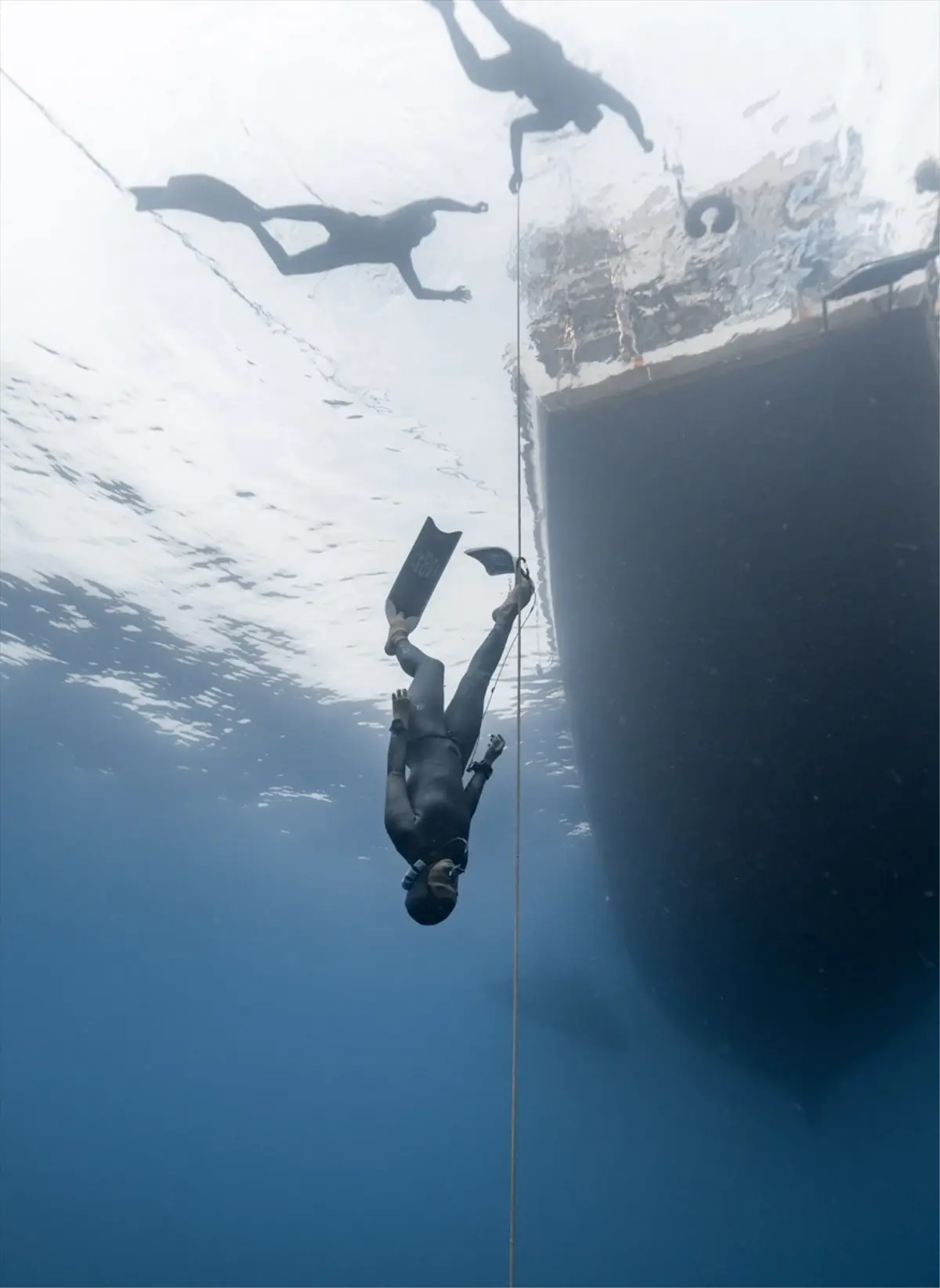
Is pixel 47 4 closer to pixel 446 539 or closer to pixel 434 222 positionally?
pixel 434 222

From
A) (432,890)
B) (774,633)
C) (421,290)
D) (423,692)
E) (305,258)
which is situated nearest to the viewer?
(432,890)

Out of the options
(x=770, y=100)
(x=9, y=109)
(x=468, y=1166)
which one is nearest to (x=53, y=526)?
(x=9, y=109)

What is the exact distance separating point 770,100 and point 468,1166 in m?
113

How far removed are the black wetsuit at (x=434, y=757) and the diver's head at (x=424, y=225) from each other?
4.76 metres

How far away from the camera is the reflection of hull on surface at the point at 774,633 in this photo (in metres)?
7.11

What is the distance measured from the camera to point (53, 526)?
46.1ft

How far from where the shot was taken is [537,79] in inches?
267

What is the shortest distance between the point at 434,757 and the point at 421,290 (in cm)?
619

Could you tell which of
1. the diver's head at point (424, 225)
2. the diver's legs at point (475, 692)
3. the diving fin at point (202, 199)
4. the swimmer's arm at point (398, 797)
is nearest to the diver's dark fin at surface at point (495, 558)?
the diver's legs at point (475, 692)

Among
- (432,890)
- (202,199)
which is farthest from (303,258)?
(432,890)

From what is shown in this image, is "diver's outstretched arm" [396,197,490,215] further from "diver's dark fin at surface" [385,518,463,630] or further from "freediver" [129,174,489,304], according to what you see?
"diver's dark fin at surface" [385,518,463,630]

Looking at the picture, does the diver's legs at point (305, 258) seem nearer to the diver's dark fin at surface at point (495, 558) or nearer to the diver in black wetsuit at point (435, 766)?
the diver's dark fin at surface at point (495, 558)

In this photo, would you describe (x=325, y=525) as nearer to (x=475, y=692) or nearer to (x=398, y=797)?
(x=475, y=692)

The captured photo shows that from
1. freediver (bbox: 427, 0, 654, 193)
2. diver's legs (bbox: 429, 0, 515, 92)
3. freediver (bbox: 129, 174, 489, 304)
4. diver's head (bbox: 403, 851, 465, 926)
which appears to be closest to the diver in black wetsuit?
diver's head (bbox: 403, 851, 465, 926)
